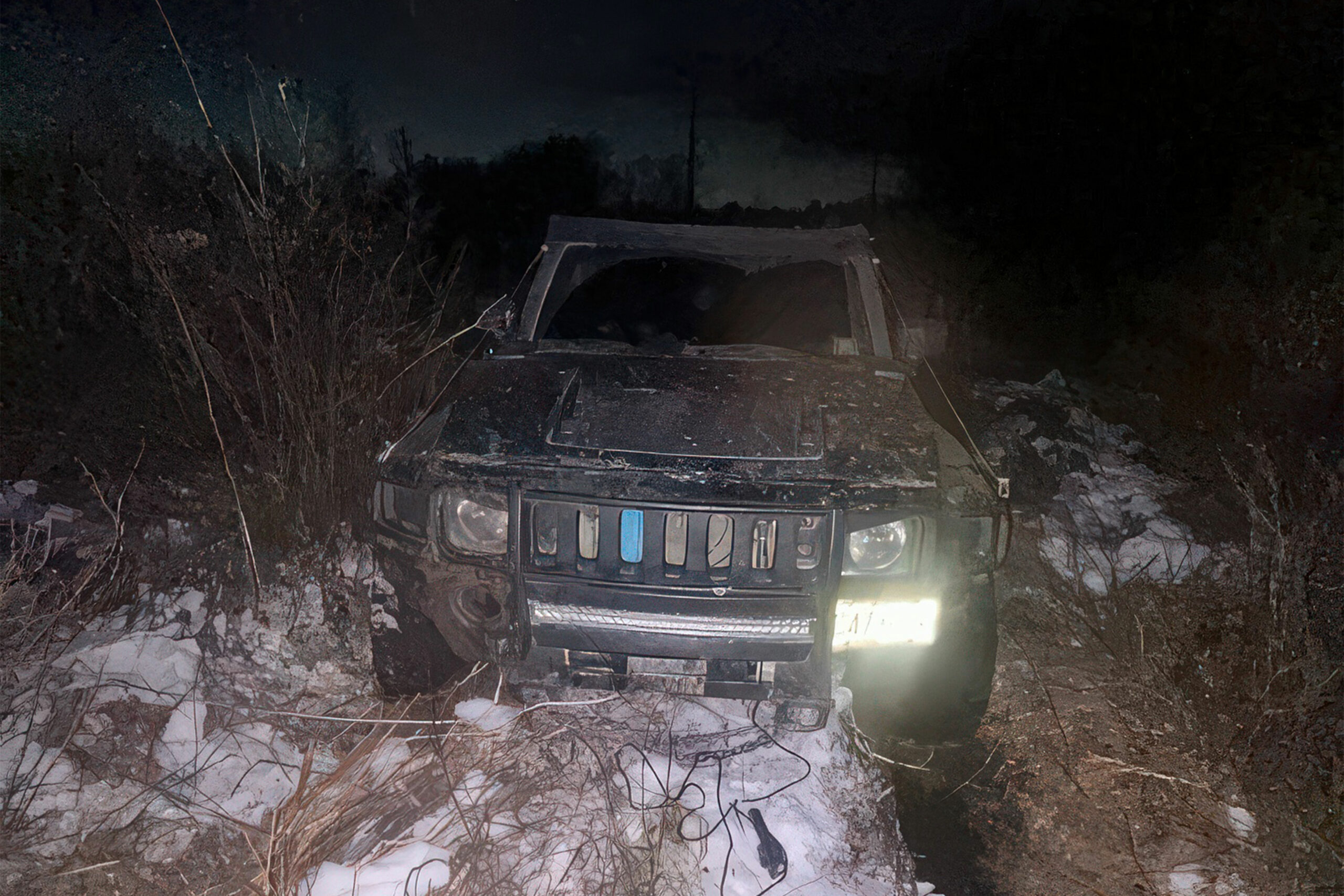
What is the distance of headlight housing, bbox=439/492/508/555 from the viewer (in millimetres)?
2324

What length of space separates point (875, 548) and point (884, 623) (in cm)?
23

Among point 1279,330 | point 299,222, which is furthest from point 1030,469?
point 299,222

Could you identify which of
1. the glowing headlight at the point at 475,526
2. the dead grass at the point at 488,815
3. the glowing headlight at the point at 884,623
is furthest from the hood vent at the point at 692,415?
the dead grass at the point at 488,815

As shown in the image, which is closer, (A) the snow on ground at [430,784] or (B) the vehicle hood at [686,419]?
(A) the snow on ground at [430,784]

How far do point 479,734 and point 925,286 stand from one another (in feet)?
21.1

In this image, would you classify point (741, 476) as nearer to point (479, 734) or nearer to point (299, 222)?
point (479, 734)

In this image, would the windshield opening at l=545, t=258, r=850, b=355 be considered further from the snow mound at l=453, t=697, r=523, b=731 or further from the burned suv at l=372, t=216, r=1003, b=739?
the snow mound at l=453, t=697, r=523, b=731

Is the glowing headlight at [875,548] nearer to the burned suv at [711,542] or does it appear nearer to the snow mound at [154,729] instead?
the burned suv at [711,542]

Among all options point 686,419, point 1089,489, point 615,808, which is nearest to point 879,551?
point 686,419

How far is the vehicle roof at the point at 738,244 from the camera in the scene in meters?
3.66

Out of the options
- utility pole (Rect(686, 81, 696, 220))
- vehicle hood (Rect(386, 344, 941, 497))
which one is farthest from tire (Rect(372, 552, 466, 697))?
utility pole (Rect(686, 81, 696, 220))

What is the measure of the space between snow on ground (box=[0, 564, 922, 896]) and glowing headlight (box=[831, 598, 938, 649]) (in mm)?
535

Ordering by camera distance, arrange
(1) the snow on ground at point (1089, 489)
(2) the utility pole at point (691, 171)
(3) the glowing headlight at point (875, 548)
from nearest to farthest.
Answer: (3) the glowing headlight at point (875, 548)
(1) the snow on ground at point (1089, 489)
(2) the utility pole at point (691, 171)

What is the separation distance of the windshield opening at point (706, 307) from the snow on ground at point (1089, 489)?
3.20 ft
